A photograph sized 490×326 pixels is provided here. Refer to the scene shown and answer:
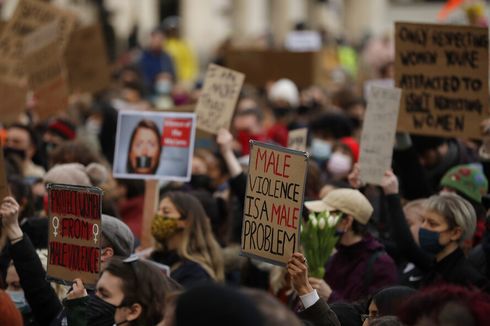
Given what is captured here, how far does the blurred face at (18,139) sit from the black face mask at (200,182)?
1.61 m

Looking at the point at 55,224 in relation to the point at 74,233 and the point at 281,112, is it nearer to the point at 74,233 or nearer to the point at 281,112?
the point at 74,233

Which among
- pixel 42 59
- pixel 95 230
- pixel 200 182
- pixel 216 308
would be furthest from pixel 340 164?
pixel 216 308

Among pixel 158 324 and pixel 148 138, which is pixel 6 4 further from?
pixel 158 324

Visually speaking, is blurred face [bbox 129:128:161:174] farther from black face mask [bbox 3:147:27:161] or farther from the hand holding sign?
the hand holding sign

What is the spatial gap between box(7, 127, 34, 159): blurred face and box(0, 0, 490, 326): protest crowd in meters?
0.01

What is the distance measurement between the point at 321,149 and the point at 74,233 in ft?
19.1

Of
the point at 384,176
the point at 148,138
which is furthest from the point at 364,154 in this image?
the point at 148,138

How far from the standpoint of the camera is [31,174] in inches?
380

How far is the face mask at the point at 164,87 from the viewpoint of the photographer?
17094 mm

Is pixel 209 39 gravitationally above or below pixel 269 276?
above

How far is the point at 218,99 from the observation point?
8.48 m

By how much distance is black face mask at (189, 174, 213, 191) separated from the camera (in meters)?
9.12

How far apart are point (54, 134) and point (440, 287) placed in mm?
7200

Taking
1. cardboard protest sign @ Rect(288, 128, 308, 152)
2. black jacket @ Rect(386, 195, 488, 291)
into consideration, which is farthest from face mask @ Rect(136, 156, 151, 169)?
black jacket @ Rect(386, 195, 488, 291)
